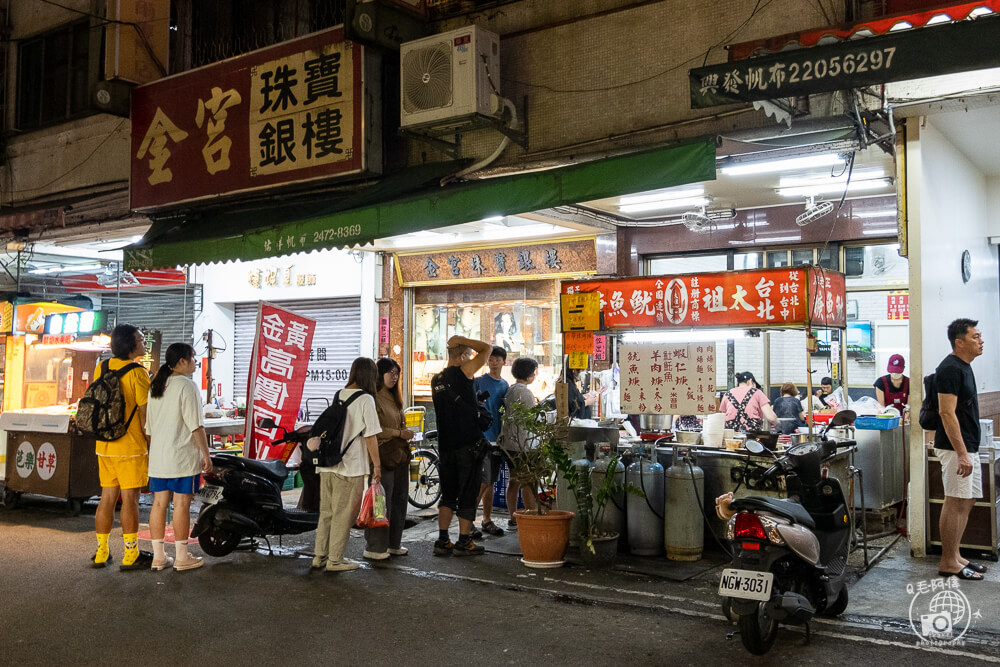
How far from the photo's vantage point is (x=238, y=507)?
8.18 metres

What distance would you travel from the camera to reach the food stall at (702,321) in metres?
8.29

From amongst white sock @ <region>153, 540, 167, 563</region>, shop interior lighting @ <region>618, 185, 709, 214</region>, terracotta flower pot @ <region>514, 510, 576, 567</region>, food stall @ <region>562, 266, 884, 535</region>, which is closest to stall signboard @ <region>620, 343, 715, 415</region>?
food stall @ <region>562, 266, 884, 535</region>

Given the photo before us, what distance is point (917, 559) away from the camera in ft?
25.5

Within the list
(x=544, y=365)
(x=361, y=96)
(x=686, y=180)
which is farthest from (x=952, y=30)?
(x=544, y=365)

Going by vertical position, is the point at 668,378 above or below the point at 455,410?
above

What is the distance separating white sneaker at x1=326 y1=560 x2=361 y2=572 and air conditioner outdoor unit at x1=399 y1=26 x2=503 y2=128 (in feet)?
13.7

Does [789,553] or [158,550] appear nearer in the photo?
[789,553]

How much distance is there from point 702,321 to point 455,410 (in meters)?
2.95

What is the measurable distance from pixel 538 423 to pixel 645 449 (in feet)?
4.31

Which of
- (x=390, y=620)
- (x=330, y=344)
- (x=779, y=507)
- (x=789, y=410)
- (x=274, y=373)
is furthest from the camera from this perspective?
(x=330, y=344)

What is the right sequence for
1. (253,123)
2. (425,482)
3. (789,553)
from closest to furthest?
(789,553) < (253,123) < (425,482)

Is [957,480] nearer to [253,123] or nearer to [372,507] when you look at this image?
[372,507]

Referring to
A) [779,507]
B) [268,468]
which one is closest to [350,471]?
[268,468]

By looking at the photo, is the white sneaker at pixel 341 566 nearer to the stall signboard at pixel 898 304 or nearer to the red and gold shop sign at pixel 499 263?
the red and gold shop sign at pixel 499 263
